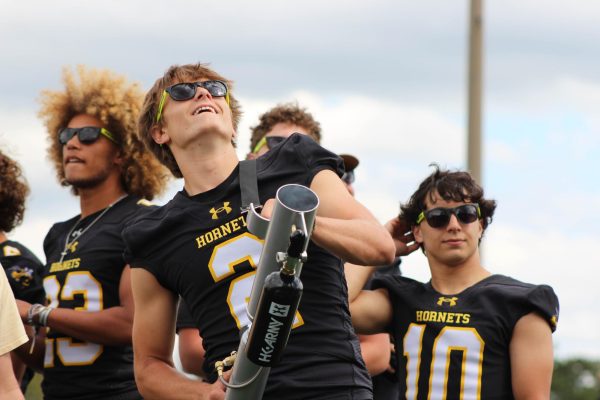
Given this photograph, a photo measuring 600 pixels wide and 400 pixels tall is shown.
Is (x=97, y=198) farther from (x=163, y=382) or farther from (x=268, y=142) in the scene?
(x=163, y=382)

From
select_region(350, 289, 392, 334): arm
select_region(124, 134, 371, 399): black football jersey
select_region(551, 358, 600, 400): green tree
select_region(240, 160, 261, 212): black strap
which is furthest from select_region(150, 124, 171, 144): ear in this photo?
select_region(551, 358, 600, 400): green tree

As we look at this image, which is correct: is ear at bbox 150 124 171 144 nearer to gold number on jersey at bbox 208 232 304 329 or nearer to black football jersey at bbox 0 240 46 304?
gold number on jersey at bbox 208 232 304 329

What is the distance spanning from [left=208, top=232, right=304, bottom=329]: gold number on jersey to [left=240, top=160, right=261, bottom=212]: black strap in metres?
0.12

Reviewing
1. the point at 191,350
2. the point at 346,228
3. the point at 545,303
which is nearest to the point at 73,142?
the point at 191,350

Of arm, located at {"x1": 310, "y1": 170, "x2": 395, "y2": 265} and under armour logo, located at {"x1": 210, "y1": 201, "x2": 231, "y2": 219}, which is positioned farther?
under armour logo, located at {"x1": 210, "y1": 201, "x2": 231, "y2": 219}

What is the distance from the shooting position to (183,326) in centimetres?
611

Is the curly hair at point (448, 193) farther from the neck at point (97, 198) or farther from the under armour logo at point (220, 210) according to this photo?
the under armour logo at point (220, 210)

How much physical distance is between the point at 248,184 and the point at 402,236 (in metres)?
2.22

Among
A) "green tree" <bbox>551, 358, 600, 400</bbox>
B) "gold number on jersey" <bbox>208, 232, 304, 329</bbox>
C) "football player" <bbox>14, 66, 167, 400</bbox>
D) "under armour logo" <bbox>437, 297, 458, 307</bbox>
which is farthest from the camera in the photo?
"green tree" <bbox>551, 358, 600, 400</bbox>

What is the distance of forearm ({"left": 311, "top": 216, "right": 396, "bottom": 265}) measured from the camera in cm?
400

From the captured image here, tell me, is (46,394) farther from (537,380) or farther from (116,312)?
(537,380)

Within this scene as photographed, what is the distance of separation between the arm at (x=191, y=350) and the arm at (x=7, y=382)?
1438mm

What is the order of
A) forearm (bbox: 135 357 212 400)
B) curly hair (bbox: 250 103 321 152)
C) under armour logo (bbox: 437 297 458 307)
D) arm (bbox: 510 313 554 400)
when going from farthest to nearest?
1. curly hair (bbox: 250 103 321 152)
2. under armour logo (bbox: 437 297 458 307)
3. arm (bbox: 510 313 554 400)
4. forearm (bbox: 135 357 212 400)

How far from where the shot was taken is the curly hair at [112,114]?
22.7 feet
